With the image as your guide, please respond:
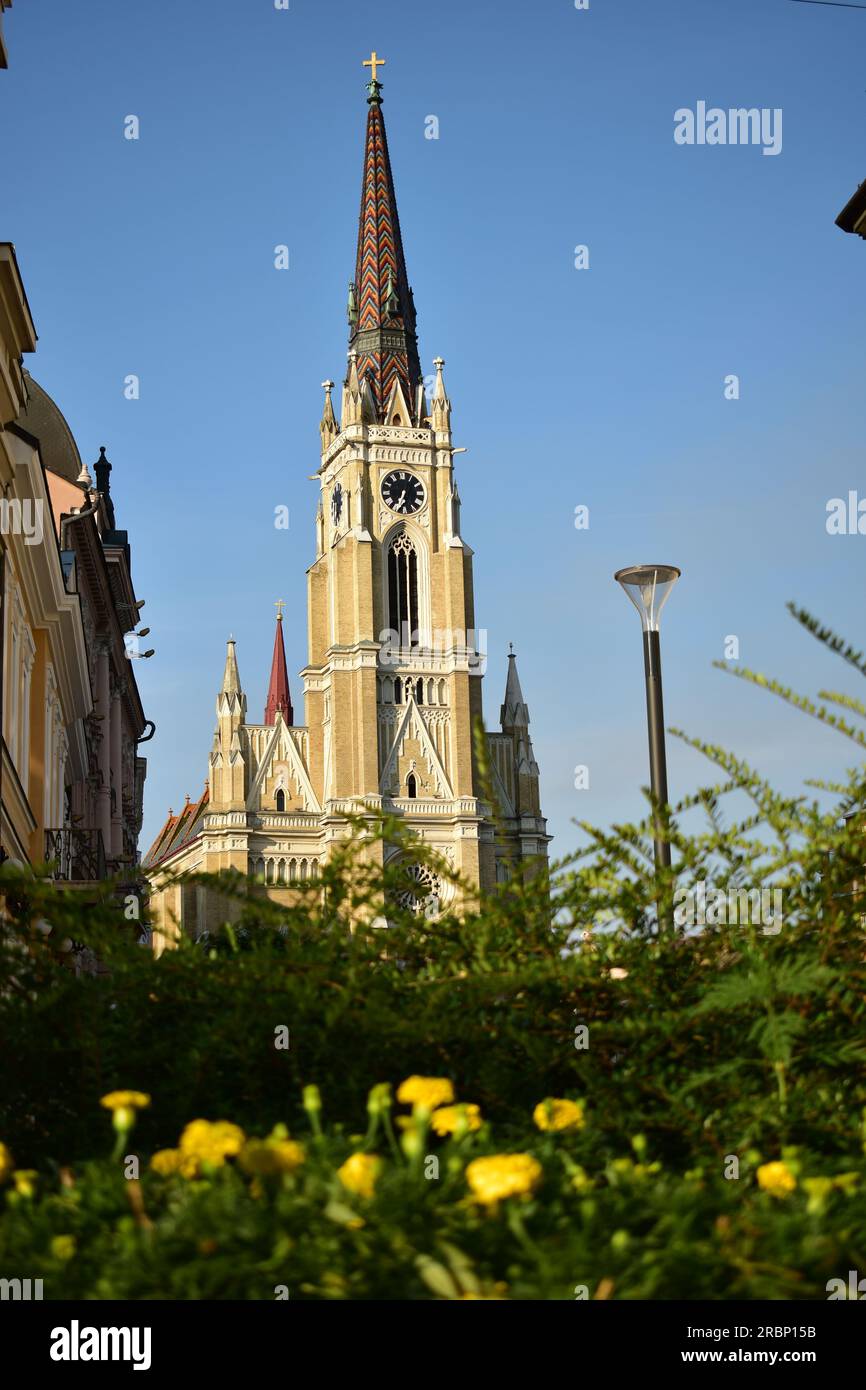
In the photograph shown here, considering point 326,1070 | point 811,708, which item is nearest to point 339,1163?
point 326,1070

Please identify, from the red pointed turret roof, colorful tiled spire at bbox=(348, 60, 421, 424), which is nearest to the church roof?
the red pointed turret roof

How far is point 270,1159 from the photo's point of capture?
9.10 ft

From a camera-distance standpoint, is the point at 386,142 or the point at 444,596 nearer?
the point at 444,596

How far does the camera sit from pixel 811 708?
4184mm

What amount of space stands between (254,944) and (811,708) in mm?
1390

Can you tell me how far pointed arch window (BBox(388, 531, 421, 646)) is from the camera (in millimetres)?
86625

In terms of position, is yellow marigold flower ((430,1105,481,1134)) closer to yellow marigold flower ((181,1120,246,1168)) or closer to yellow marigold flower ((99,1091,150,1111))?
yellow marigold flower ((181,1120,246,1168))

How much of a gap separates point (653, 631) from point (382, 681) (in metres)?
73.0

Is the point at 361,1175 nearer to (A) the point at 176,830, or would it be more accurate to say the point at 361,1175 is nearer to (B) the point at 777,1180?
(B) the point at 777,1180

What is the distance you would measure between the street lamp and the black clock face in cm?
7570

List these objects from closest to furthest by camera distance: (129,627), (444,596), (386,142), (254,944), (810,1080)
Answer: (810,1080) < (254,944) < (129,627) < (444,596) < (386,142)

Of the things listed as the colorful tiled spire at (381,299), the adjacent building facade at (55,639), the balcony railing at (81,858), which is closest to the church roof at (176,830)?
the colorful tiled spire at (381,299)
